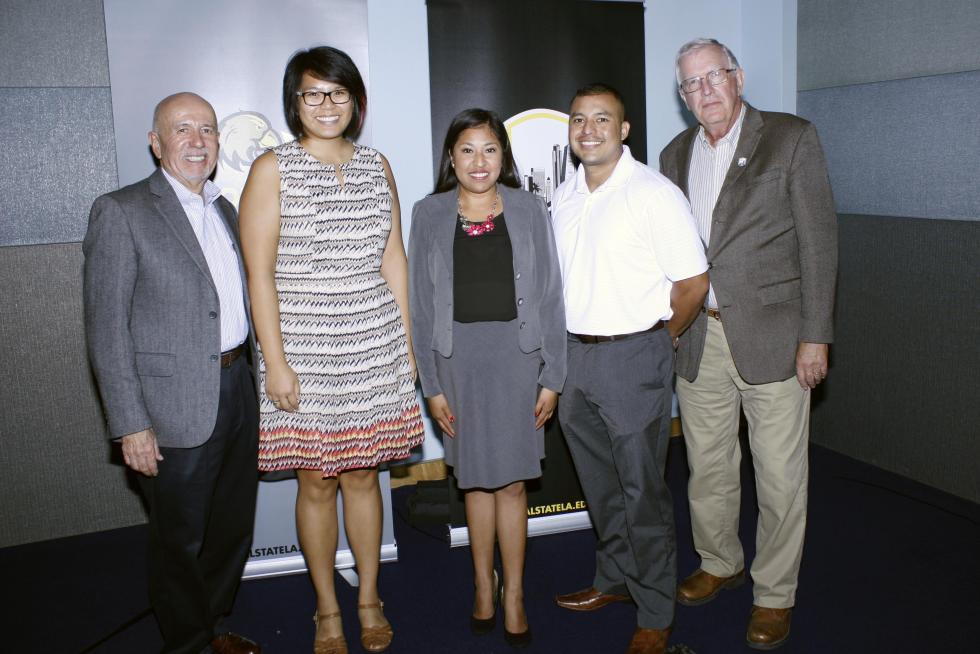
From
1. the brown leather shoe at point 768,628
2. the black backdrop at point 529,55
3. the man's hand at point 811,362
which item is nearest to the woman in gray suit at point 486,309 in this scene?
the man's hand at point 811,362

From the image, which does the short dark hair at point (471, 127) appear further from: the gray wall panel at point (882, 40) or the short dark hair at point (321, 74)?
the gray wall panel at point (882, 40)

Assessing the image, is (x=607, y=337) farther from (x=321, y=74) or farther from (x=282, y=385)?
(x=321, y=74)

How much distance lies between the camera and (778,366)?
2.73 metres

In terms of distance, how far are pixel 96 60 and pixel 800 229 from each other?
126 inches

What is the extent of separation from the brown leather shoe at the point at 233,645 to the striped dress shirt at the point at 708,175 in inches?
81.3

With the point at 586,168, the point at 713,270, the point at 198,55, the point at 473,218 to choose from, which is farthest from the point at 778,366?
the point at 198,55

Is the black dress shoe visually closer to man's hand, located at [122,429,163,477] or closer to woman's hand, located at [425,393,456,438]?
woman's hand, located at [425,393,456,438]

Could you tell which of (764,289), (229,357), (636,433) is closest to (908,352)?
(764,289)

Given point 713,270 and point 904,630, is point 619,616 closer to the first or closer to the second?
point 904,630

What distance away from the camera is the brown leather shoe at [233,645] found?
9.50ft

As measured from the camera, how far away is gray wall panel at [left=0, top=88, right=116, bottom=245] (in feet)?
11.9

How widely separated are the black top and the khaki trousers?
2.61 ft

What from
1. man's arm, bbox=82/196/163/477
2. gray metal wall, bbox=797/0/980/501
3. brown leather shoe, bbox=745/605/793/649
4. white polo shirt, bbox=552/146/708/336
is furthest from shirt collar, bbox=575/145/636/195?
gray metal wall, bbox=797/0/980/501

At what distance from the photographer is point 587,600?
10.1ft
